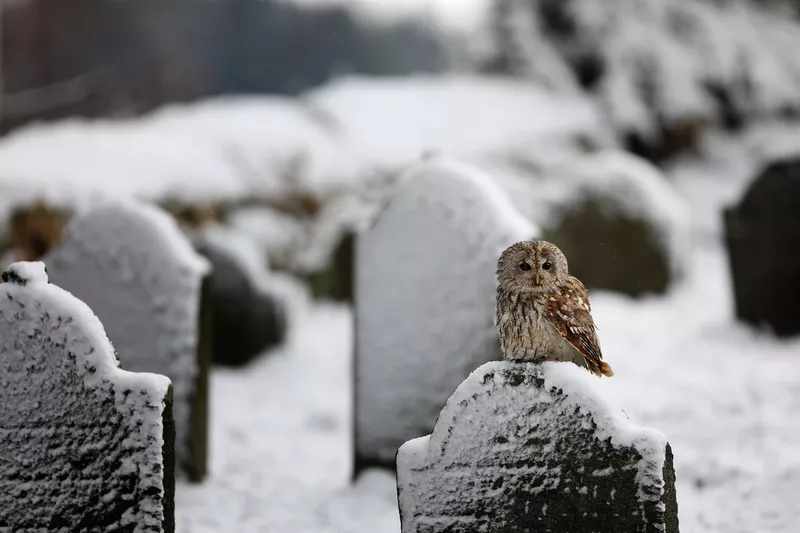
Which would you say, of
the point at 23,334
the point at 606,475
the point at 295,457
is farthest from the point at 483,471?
the point at 295,457

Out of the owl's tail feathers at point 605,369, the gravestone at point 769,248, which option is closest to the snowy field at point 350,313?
the gravestone at point 769,248

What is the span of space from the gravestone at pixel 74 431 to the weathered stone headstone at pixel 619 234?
21.0 ft

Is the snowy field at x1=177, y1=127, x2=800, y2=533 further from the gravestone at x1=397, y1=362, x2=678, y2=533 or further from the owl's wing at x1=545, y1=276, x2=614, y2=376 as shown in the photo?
the gravestone at x1=397, y1=362, x2=678, y2=533

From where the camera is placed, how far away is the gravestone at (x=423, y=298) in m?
3.55

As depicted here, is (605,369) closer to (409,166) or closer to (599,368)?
(599,368)

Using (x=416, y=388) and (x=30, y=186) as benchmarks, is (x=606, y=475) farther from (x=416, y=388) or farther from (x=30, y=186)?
(x=30, y=186)

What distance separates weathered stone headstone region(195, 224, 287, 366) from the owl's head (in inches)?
185

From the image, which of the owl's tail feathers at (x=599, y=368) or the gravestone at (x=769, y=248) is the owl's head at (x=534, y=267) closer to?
the owl's tail feathers at (x=599, y=368)

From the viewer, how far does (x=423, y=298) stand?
3773mm

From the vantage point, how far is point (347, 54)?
13.7m

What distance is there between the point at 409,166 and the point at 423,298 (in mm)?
2049

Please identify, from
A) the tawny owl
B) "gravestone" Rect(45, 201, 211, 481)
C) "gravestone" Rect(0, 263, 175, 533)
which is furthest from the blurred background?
"gravestone" Rect(0, 263, 175, 533)

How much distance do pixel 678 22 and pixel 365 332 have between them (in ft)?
40.4

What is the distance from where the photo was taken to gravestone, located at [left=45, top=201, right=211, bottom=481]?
3.95m
